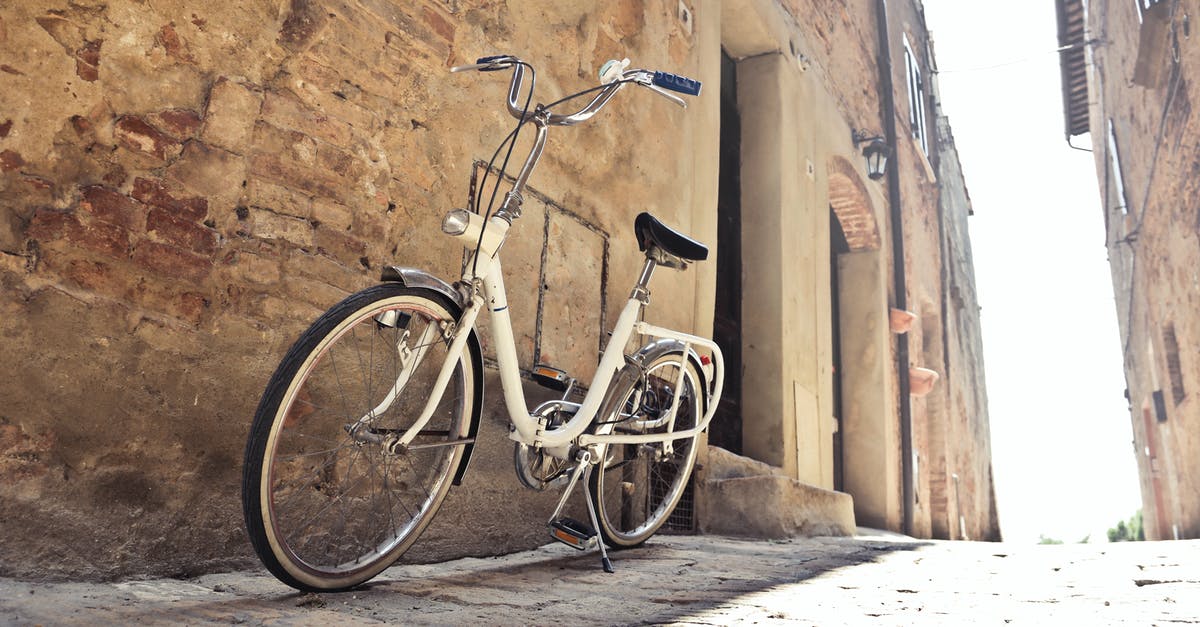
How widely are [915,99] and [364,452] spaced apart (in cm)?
1065

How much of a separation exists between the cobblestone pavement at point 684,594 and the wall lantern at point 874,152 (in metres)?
5.23

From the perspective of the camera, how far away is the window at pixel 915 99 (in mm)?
10580

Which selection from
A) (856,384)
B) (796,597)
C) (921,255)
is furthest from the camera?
(921,255)

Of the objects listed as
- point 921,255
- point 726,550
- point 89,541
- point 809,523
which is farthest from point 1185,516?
point 89,541

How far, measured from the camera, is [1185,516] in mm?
8750

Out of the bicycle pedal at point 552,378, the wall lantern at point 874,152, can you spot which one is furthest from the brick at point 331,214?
the wall lantern at point 874,152

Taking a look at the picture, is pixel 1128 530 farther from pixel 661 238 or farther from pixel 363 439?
pixel 363 439

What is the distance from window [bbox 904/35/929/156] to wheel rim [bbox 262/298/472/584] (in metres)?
9.46

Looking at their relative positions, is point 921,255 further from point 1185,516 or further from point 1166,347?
point 1185,516

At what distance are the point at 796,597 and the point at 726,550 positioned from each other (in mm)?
1225

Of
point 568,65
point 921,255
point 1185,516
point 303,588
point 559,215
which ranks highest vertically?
point 921,255

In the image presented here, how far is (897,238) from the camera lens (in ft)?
28.9

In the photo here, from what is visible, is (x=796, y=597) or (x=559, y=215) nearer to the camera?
(x=796, y=597)

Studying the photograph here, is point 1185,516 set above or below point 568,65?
below
